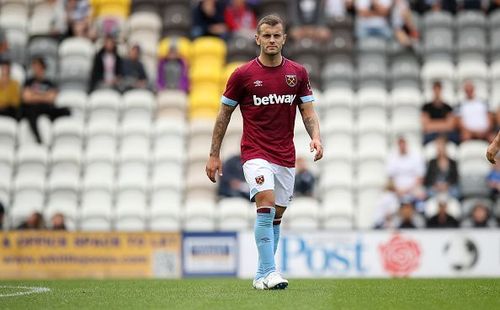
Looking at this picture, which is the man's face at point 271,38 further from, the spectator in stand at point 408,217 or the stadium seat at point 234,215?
the stadium seat at point 234,215

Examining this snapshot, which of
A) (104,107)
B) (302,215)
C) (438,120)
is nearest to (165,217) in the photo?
(302,215)

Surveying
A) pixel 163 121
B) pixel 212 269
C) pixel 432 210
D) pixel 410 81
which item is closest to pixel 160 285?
pixel 212 269

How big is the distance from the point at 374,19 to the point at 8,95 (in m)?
6.97

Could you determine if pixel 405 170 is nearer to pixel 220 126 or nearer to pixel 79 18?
pixel 79 18

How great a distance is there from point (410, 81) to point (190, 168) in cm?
439

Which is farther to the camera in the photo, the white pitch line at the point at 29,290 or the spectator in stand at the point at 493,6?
the spectator in stand at the point at 493,6

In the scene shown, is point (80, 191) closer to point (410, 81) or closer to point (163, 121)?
point (163, 121)

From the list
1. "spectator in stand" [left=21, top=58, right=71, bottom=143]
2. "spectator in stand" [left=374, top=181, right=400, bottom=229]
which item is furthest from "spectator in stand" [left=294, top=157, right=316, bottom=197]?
"spectator in stand" [left=21, top=58, right=71, bottom=143]

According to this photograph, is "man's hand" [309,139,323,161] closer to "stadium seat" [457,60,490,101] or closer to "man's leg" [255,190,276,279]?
"man's leg" [255,190,276,279]

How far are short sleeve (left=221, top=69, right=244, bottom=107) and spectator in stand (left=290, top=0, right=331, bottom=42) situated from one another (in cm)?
1054

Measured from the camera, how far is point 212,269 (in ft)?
52.9

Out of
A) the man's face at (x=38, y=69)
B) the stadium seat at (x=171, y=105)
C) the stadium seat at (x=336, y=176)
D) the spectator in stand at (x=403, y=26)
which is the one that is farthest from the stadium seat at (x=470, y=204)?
the man's face at (x=38, y=69)

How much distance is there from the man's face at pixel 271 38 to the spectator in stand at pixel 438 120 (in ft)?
30.1

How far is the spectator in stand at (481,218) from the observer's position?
53.3ft
